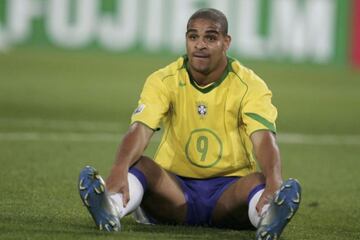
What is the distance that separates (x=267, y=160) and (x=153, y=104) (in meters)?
0.80

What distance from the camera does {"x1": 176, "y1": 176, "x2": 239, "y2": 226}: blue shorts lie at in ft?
21.3

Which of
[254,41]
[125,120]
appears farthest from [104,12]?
[125,120]

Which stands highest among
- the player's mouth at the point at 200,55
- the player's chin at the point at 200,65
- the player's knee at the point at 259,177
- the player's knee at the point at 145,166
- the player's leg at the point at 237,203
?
the player's mouth at the point at 200,55

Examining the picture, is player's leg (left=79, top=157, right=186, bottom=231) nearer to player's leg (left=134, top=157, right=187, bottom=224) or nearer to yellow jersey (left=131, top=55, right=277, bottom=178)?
player's leg (left=134, top=157, right=187, bottom=224)

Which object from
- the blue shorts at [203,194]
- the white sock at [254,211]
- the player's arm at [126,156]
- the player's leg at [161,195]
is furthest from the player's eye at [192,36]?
the white sock at [254,211]

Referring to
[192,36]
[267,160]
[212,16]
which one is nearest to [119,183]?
[267,160]

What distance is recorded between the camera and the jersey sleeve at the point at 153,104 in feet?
20.9

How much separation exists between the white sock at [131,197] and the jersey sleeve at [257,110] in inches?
28.7

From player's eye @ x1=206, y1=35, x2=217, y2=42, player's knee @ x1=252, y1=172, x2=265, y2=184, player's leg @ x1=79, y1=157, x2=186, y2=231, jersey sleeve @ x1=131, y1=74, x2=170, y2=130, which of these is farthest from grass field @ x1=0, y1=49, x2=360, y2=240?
player's eye @ x1=206, y1=35, x2=217, y2=42

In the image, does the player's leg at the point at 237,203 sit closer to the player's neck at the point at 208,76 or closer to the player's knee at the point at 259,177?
the player's knee at the point at 259,177

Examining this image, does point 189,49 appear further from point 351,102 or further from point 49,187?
point 351,102

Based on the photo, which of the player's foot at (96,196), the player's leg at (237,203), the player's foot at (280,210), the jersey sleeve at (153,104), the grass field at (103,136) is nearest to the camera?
the player's foot at (280,210)

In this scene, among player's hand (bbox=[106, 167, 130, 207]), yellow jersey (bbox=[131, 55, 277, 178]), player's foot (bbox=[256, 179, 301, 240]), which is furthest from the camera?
yellow jersey (bbox=[131, 55, 277, 178])

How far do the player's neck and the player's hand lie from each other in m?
0.78
